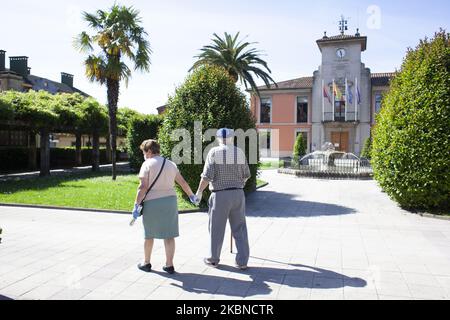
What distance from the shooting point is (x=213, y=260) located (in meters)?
5.41

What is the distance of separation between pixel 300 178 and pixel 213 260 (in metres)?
16.5

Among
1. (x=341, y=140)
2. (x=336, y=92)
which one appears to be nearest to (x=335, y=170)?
(x=336, y=92)

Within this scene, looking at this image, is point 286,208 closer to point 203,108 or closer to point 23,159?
point 203,108

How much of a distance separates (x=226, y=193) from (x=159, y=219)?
964mm

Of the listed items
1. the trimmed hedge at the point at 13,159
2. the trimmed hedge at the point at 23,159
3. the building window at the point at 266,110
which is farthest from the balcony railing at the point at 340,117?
the trimmed hedge at the point at 13,159

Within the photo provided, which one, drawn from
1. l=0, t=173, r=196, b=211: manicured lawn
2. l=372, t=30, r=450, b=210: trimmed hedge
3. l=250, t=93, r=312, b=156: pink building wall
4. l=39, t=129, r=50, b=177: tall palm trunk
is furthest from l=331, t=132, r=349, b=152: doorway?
l=372, t=30, r=450, b=210: trimmed hedge

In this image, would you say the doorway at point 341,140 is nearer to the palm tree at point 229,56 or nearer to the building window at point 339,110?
the building window at point 339,110

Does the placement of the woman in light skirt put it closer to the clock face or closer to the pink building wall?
the pink building wall

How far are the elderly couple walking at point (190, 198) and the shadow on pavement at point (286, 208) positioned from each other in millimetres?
4525

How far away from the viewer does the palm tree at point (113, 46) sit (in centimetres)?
1694

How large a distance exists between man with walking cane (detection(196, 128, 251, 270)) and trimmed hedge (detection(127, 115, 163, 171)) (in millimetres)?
17016

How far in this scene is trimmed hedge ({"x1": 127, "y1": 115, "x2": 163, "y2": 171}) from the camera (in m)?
21.9

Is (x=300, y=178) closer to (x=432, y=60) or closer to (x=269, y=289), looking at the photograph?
(x=432, y=60)
